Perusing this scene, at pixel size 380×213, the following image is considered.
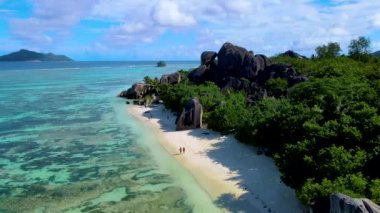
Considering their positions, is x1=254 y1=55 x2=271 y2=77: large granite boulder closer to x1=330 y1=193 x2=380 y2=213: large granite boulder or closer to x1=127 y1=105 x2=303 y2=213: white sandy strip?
x1=127 y1=105 x2=303 y2=213: white sandy strip

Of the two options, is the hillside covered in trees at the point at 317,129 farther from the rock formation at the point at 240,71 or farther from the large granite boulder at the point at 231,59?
the large granite boulder at the point at 231,59

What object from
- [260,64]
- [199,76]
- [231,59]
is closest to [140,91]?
[199,76]

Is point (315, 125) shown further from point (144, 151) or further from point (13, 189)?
point (13, 189)

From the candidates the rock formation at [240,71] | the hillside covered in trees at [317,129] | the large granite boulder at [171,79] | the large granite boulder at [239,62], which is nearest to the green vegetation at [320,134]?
the hillside covered in trees at [317,129]

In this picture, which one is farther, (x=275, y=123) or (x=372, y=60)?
(x=372, y=60)

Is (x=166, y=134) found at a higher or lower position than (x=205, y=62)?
lower

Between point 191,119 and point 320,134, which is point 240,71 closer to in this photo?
point 191,119

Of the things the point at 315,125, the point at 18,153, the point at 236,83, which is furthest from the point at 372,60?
the point at 18,153
